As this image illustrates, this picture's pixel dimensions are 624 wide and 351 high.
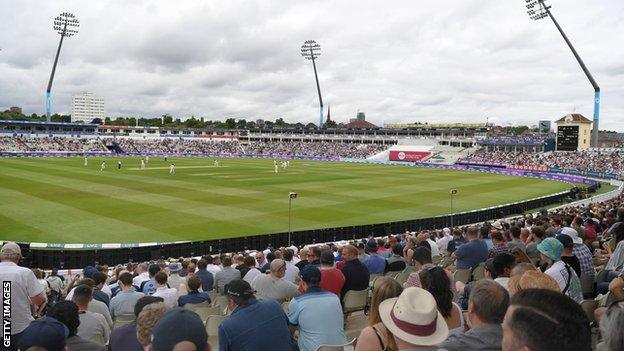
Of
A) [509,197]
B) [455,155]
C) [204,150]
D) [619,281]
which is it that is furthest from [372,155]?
[619,281]

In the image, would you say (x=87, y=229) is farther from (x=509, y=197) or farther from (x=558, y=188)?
(x=558, y=188)

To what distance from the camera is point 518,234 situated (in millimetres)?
13391

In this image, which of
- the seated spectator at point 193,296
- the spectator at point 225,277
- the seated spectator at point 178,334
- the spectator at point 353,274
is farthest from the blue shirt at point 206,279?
the seated spectator at point 178,334

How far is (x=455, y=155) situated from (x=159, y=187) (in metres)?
77.5

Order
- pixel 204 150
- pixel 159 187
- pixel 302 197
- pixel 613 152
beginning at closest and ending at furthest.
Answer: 1. pixel 302 197
2. pixel 159 187
3. pixel 613 152
4. pixel 204 150

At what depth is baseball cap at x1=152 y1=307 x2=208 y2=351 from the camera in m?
3.34

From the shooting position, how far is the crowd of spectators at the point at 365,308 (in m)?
3.10

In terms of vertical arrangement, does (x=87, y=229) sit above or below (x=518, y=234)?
below

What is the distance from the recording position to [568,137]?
76.2 metres

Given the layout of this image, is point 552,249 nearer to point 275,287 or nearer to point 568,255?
point 568,255

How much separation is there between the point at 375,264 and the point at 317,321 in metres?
5.45

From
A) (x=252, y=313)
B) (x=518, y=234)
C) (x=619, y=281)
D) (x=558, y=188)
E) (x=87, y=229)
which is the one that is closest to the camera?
(x=252, y=313)

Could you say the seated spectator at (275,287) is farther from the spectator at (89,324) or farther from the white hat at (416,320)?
the white hat at (416,320)

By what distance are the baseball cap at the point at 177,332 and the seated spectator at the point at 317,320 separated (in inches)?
96.9
